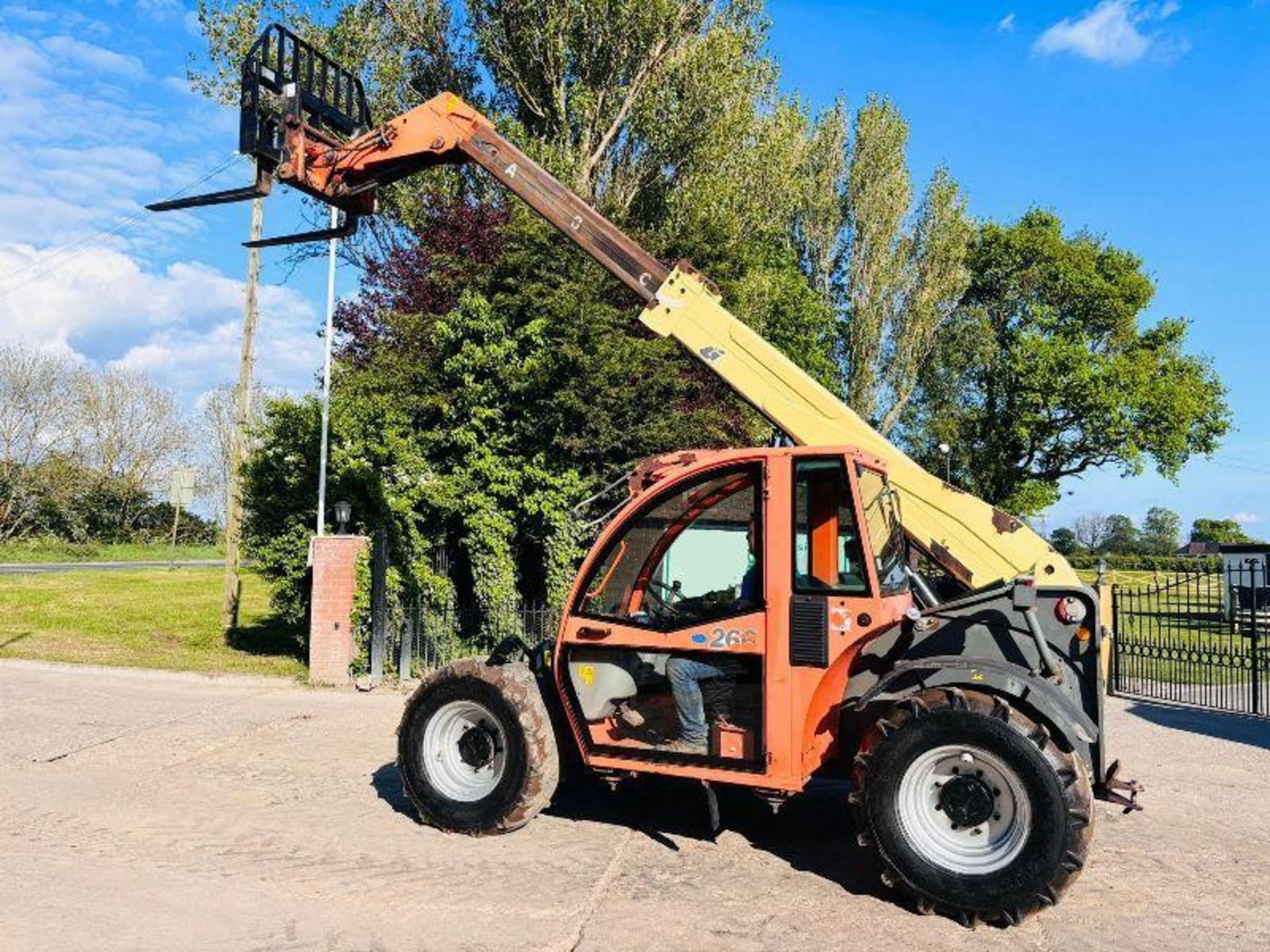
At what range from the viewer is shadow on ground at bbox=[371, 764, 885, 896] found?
5824 millimetres

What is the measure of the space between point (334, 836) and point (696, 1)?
760 inches

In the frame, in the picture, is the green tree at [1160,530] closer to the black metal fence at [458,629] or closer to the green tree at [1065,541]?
the green tree at [1065,541]

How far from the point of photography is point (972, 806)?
16.3 ft

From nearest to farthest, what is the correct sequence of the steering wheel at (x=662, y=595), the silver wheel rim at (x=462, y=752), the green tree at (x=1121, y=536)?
the steering wheel at (x=662, y=595) < the silver wheel rim at (x=462, y=752) < the green tree at (x=1121, y=536)

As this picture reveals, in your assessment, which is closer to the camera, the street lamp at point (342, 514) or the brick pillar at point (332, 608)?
the brick pillar at point (332, 608)

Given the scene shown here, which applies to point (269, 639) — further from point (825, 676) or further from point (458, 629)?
point (825, 676)

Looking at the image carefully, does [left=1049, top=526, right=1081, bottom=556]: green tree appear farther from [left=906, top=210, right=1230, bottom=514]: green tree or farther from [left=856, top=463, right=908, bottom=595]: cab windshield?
[left=856, top=463, right=908, bottom=595]: cab windshield

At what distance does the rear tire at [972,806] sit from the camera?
4.75m

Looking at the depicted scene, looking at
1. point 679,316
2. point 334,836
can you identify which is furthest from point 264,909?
point 679,316

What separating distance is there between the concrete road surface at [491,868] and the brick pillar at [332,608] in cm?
384

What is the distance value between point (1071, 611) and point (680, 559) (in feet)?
7.60

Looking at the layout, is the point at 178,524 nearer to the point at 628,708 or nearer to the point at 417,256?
the point at 417,256

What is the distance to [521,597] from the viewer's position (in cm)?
1422

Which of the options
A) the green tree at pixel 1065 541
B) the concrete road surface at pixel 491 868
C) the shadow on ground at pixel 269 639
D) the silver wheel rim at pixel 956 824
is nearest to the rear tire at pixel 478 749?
the concrete road surface at pixel 491 868
